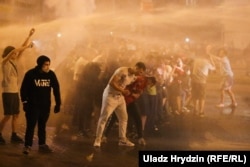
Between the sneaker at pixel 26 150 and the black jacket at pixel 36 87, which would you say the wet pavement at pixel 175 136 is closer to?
the sneaker at pixel 26 150

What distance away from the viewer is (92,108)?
4980mm

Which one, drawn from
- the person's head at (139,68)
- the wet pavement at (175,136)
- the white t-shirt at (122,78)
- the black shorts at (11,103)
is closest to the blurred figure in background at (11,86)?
the black shorts at (11,103)

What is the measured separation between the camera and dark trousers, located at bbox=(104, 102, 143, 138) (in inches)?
192

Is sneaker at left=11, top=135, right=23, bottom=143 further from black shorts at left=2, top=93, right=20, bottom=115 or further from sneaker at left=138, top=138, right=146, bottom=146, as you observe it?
sneaker at left=138, top=138, right=146, bottom=146

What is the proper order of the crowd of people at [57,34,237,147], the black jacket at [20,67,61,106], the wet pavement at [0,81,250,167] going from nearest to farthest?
1. the black jacket at [20,67,61,106]
2. the wet pavement at [0,81,250,167]
3. the crowd of people at [57,34,237,147]

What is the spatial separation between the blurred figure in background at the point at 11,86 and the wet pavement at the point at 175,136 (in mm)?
110

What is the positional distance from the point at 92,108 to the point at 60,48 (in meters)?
0.93

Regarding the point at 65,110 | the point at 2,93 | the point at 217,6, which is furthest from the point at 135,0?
the point at 2,93

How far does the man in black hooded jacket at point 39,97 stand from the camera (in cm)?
466

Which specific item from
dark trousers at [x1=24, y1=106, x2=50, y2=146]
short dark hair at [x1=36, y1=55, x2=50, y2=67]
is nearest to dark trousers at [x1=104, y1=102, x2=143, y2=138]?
dark trousers at [x1=24, y1=106, x2=50, y2=146]

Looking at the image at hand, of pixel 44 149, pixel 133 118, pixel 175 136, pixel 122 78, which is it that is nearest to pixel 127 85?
pixel 122 78

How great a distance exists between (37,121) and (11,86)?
601 mm

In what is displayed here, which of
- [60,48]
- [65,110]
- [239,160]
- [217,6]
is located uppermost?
[217,6]

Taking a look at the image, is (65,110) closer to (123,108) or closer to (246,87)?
(123,108)
